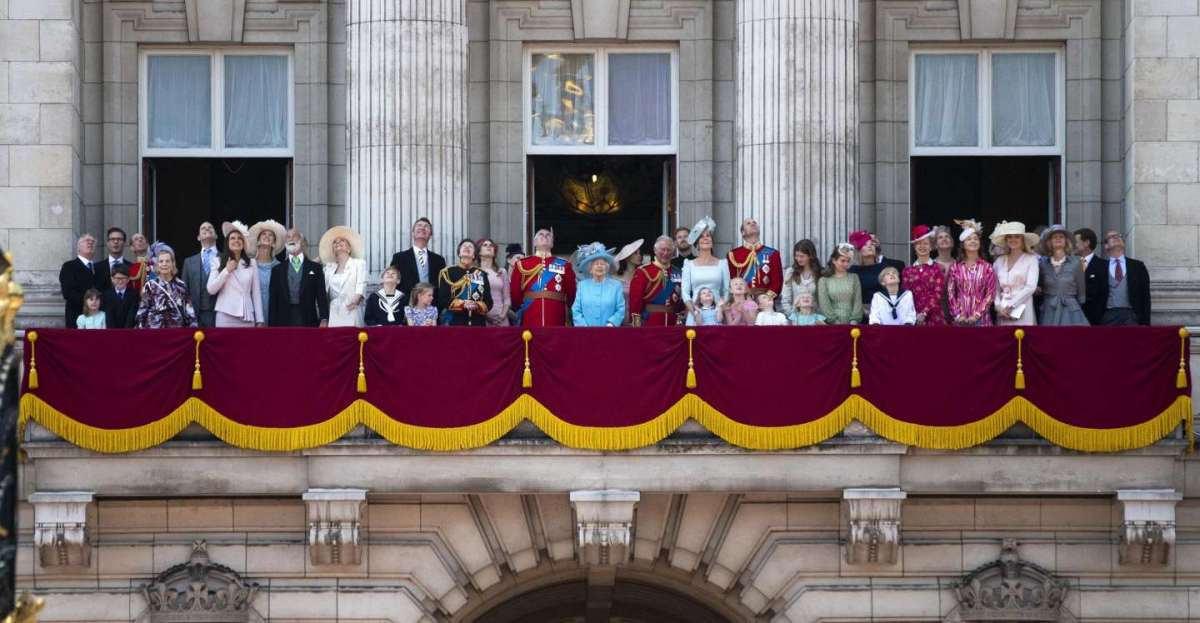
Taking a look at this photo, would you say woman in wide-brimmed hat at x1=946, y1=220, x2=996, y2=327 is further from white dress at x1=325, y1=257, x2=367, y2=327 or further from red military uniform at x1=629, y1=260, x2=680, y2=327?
white dress at x1=325, y1=257, x2=367, y2=327

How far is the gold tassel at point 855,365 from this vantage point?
34281 mm

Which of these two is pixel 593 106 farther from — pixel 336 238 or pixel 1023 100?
pixel 1023 100

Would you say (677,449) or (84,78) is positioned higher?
(84,78)

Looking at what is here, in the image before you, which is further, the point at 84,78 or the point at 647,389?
the point at 84,78

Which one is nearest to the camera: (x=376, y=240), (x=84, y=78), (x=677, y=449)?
(x=677, y=449)

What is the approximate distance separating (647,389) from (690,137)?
700cm

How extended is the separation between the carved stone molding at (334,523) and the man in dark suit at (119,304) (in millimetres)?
3524

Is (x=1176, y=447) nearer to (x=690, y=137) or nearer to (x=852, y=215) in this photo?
(x=852, y=215)

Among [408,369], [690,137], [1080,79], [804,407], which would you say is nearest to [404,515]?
[408,369]

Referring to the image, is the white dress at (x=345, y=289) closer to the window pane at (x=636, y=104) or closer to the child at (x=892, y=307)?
the window pane at (x=636, y=104)

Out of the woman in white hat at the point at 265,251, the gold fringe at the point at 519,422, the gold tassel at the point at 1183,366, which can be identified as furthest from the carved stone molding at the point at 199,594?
the gold tassel at the point at 1183,366

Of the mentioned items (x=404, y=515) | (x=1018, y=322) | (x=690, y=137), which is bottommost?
(x=404, y=515)

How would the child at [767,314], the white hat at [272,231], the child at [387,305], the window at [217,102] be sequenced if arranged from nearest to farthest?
the child at [767,314]
the child at [387,305]
the white hat at [272,231]
the window at [217,102]

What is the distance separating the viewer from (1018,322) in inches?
1401
